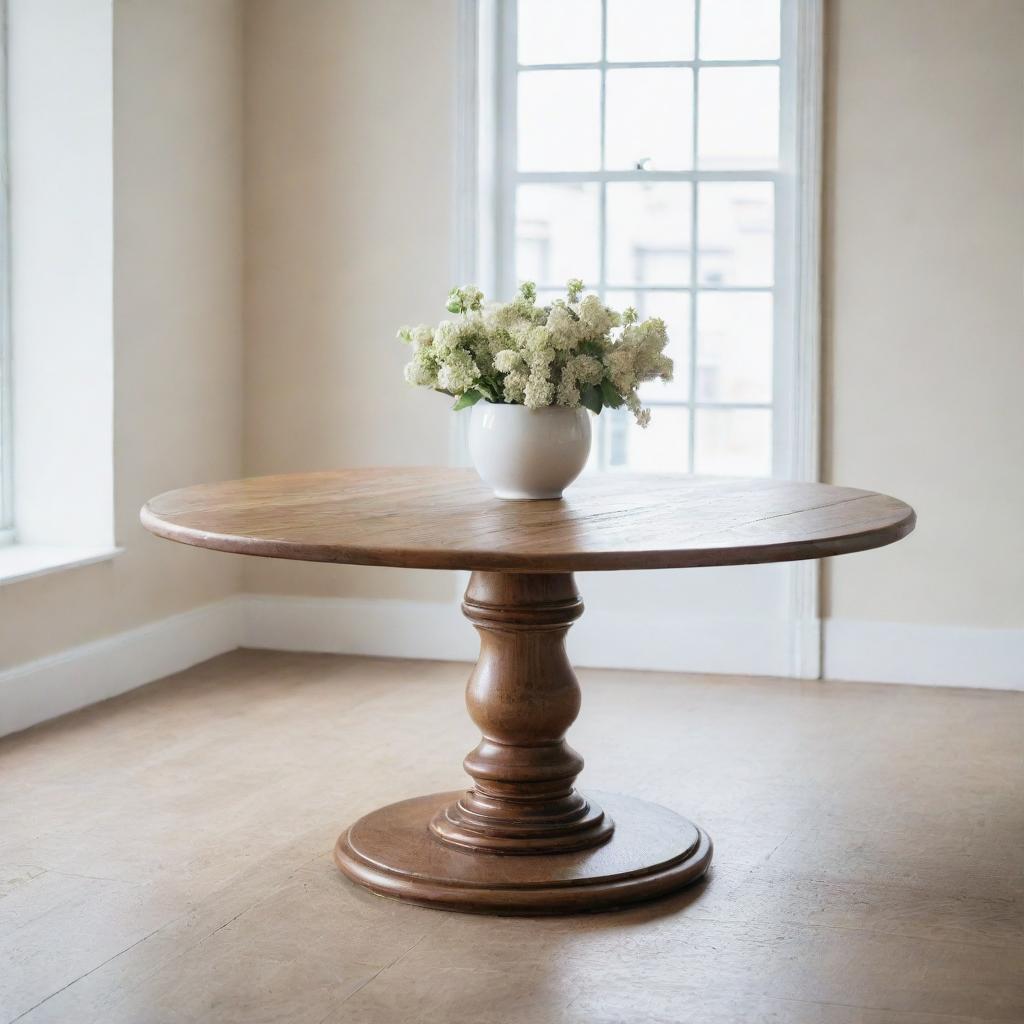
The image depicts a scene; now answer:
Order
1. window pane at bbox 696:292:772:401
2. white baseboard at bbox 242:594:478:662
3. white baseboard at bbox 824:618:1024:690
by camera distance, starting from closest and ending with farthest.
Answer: white baseboard at bbox 824:618:1024:690, window pane at bbox 696:292:772:401, white baseboard at bbox 242:594:478:662

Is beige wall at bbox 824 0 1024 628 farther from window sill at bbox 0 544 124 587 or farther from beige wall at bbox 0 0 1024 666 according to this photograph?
window sill at bbox 0 544 124 587

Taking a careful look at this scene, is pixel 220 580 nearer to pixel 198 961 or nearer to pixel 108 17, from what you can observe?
pixel 108 17

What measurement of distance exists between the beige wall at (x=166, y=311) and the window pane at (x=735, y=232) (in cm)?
171

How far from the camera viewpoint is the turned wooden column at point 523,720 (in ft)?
9.44

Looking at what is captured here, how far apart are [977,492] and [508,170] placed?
2019mm

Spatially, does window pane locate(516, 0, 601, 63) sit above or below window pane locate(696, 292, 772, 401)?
above

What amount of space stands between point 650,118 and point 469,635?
1961mm

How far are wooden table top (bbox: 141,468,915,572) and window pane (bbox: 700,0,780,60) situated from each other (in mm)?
2223

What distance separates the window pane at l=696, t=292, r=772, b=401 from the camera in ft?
16.6

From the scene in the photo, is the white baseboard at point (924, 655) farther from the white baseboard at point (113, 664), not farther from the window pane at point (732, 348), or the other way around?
the white baseboard at point (113, 664)

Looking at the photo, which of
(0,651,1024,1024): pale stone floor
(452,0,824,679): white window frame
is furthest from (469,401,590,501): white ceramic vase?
(452,0,824,679): white window frame

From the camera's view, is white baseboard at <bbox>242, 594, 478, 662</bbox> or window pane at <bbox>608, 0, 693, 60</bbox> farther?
white baseboard at <bbox>242, 594, 478, 662</bbox>

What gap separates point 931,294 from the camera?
4.76 metres

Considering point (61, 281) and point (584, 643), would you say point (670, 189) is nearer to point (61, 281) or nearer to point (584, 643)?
point (584, 643)
